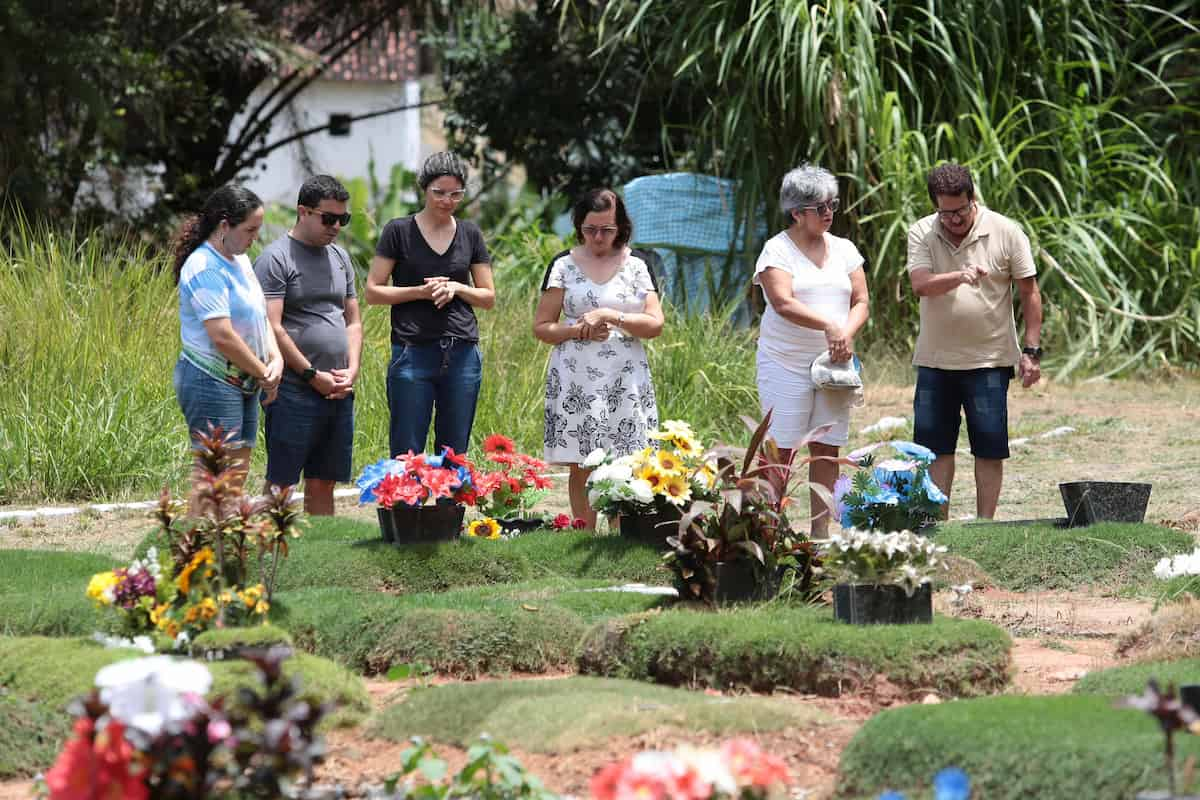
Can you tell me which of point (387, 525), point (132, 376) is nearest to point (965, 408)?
point (387, 525)

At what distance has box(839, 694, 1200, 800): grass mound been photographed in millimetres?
3039

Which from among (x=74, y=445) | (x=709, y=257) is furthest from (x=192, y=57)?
(x=74, y=445)

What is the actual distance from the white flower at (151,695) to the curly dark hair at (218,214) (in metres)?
3.05

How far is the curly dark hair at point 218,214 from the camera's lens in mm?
5684

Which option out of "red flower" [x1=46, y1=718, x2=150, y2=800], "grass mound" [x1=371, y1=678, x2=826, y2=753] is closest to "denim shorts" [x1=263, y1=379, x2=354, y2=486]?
"grass mound" [x1=371, y1=678, x2=826, y2=753]

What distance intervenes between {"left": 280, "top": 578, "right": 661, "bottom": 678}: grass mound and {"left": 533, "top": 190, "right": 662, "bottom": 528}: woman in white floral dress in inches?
60.2

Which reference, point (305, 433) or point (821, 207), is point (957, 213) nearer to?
point (821, 207)

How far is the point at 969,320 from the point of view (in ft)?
21.1

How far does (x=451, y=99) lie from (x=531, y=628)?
1361cm

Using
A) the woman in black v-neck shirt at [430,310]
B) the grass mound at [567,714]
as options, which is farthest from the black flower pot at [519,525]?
the grass mound at [567,714]

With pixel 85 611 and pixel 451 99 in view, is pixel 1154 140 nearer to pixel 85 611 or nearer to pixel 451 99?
pixel 451 99

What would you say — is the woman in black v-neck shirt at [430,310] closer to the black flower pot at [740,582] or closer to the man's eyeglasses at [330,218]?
the man's eyeglasses at [330,218]

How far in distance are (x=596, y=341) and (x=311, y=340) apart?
107cm

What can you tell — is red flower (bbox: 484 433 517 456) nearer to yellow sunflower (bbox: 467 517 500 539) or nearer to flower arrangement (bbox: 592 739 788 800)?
yellow sunflower (bbox: 467 517 500 539)
